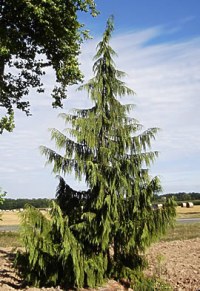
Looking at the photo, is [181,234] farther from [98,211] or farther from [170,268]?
[98,211]

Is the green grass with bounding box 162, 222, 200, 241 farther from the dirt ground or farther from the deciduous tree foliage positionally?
the deciduous tree foliage

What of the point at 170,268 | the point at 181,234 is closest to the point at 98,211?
the point at 170,268

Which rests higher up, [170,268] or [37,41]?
[37,41]

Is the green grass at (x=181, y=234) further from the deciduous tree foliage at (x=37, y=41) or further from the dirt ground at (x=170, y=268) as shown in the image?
the deciduous tree foliage at (x=37, y=41)

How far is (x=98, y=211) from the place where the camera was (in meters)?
10.7

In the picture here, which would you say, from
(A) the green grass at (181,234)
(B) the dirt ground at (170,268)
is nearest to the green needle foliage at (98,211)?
(B) the dirt ground at (170,268)

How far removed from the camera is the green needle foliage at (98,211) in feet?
33.5

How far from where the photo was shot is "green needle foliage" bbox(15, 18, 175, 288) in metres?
10.2

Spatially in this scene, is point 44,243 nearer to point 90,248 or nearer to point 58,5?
point 90,248

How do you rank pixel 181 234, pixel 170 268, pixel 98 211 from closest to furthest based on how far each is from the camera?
pixel 98 211
pixel 170 268
pixel 181 234

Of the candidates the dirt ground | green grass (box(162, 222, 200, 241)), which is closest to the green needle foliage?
the dirt ground

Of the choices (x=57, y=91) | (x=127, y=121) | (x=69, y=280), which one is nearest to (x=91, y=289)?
(x=69, y=280)

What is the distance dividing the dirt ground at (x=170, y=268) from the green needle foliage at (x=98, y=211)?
1.84ft

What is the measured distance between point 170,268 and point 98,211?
125 inches
